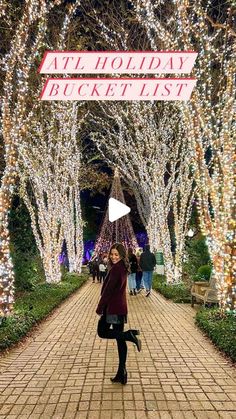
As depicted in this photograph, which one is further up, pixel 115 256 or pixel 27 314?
pixel 115 256

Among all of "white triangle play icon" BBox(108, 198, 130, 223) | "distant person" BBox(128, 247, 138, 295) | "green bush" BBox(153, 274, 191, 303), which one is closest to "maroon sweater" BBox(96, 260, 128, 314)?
"green bush" BBox(153, 274, 191, 303)

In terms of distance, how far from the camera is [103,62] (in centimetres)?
757

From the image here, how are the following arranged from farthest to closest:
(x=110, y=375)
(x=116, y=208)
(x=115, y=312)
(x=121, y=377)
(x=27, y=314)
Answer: (x=116, y=208) → (x=27, y=314) → (x=110, y=375) → (x=115, y=312) → (x=121, y=377)

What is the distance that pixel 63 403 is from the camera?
4.93 meters

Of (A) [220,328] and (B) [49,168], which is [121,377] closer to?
(A) [220,328]

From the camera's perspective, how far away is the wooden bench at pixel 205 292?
1147 centimetres

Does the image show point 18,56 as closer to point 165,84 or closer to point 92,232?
point 165,84

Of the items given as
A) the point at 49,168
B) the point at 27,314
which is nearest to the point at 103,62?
the point at 27,314

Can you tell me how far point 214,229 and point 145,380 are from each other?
Answer: 454cm

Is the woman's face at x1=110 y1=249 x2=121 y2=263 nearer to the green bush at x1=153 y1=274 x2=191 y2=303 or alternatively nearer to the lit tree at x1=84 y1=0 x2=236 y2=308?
the lit tree at x1=84 y1=0 x2=236 y2=308

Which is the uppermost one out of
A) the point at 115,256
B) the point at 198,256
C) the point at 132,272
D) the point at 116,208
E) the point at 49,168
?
the point at 116,208

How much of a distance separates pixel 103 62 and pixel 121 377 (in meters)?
4.64

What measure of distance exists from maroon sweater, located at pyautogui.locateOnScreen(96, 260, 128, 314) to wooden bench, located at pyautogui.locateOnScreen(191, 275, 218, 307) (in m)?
5.97

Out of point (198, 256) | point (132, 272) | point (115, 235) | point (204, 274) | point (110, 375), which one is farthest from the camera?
point (115, 235)
